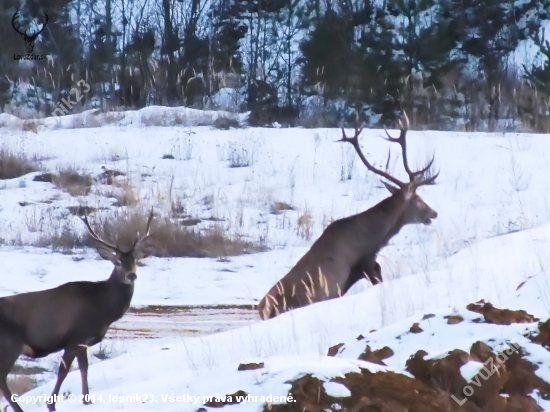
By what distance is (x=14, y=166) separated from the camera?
15.2 metres

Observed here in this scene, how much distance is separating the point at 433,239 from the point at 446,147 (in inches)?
135

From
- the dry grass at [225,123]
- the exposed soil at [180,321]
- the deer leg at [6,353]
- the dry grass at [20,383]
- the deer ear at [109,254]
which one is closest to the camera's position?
the deer leg at [6,353]

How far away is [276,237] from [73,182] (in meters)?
3.57

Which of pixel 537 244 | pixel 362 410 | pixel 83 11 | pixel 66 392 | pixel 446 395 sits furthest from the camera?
pixel 83 11

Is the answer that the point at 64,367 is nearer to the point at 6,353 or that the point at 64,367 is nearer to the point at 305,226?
the point at 6,353

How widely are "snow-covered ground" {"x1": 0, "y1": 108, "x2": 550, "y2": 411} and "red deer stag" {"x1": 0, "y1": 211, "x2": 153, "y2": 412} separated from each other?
0.29 m

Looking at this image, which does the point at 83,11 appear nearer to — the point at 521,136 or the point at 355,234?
the point at 521,136

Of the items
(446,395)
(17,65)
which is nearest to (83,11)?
(17,65)

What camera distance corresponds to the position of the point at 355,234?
905 centimetres

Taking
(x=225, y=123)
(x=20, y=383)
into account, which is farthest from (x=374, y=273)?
(x=225, y=123)

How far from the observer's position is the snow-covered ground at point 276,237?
19.1ft

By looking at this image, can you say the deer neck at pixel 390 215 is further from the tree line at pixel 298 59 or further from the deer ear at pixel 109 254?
the tree line at pixel 298 59

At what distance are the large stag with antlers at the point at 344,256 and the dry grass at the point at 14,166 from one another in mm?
7385

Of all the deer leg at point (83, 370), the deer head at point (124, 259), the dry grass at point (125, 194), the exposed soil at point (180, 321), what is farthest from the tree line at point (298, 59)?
the deer leg at point (83, 370)
